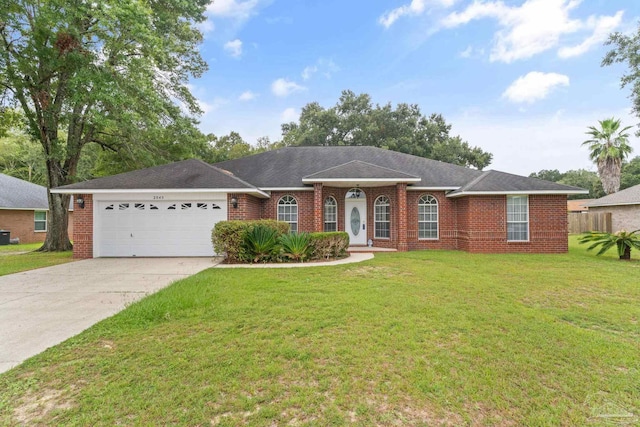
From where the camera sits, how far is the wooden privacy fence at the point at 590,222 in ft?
71.5

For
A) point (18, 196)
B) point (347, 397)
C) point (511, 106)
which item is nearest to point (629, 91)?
point (511, 106)

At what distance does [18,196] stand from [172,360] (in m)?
25.8

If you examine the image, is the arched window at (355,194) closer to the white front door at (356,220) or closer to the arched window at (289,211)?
the white front door at (356,220)

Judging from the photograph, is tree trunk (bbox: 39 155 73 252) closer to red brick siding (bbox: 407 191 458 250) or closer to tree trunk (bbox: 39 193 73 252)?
tree trunk (bbox: 39 193 73 252)

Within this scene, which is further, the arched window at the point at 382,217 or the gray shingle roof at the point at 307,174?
the arched window at the point at 382,217

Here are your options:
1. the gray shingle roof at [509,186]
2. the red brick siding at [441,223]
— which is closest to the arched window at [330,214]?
the red brick siding at [441,223]

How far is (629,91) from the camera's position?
16656 mm

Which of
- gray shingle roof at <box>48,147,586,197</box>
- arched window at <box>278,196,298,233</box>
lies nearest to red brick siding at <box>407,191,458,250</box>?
gray shingle roof at <box>48,147,586,197</box>

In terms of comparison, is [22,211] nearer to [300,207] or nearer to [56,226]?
[56,226]

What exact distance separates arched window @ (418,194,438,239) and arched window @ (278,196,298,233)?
5871 mm

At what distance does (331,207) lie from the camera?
14648 millimetres

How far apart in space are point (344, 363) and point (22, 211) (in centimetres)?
2653

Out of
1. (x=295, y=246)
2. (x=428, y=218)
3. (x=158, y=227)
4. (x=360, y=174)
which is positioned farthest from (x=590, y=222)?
(x=158, y=227)

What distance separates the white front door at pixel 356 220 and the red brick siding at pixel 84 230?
1072 centimetres
